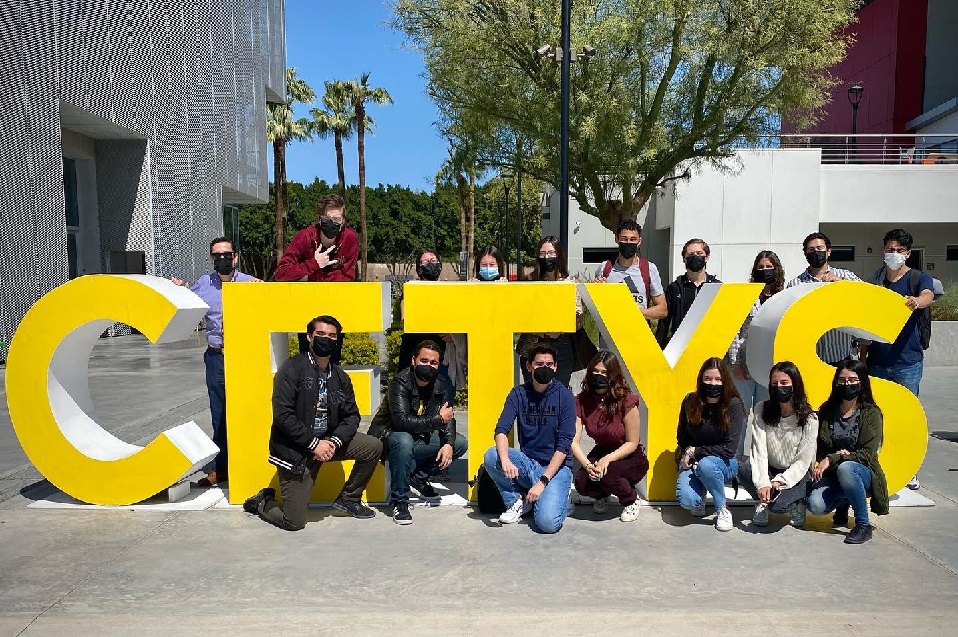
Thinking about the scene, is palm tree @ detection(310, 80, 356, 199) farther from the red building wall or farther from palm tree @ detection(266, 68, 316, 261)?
the red building wall

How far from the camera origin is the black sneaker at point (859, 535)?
4.83 m

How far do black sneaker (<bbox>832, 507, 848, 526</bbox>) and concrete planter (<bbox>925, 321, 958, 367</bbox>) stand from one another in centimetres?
1036

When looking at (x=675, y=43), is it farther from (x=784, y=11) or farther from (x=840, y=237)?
(x=840, y=237)

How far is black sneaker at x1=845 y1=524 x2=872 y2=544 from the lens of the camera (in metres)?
4.83

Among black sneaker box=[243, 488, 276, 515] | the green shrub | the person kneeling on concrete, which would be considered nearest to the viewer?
the person kneeling on concrete

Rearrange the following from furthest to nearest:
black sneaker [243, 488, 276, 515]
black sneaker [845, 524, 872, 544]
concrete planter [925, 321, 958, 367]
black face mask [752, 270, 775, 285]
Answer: concrete planter [925, 321, 958, 367]
black face mask [752, 270, 775, 285]
black sneaker [243, 488, 276, 515]
black sneaker [845, 524, 872, 544]

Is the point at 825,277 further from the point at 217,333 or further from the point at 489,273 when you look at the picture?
the point at 217,333

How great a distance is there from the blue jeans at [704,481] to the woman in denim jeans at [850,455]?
22.0 inches

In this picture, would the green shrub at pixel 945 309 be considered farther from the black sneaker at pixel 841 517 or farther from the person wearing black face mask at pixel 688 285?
the black sneaker at pixel 841 517

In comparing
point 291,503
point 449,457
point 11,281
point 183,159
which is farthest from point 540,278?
point 183,159

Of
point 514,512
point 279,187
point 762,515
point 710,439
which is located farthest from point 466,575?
point 279,187

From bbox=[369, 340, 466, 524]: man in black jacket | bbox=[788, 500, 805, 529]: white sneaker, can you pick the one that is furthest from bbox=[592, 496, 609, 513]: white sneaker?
bbox=[788, 500, 805, 529]: white sneaker

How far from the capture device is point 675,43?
54.7ft

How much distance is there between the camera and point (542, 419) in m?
5.21
